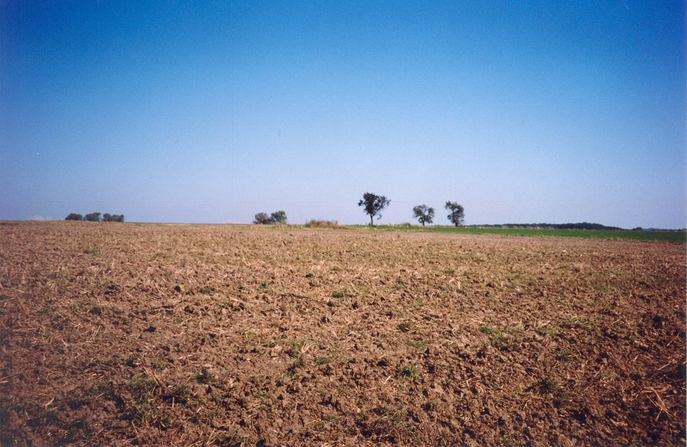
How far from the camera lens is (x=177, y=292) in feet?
23.3

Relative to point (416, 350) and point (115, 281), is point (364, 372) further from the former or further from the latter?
point (115, 281)

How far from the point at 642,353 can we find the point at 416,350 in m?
4.21

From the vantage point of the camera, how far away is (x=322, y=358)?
17.4ft

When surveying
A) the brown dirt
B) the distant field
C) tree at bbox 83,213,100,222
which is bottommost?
the brown dirt

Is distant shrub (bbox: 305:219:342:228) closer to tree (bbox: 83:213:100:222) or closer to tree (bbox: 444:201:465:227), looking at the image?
tree (bbox: 83:213:100:222)

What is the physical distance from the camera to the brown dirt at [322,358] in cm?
416

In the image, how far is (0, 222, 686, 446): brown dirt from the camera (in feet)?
13.6

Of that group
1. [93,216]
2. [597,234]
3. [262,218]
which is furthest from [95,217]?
[597,234]

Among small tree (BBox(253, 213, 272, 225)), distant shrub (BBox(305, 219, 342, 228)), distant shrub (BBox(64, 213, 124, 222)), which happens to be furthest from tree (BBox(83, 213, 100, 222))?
small tree (BBox(253, 213, 272, 225))

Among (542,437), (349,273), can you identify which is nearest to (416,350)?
(542,437)

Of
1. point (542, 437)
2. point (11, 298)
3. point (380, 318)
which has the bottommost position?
point (542, 437)

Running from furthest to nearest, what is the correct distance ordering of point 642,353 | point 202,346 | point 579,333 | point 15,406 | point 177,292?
point 177,292 → point 579,333 → point 642,353 → point 202,346 → point 15,406

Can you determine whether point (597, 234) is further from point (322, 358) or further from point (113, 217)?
point (113, 217)

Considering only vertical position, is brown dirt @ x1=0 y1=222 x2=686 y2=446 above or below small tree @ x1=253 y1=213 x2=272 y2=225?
below
